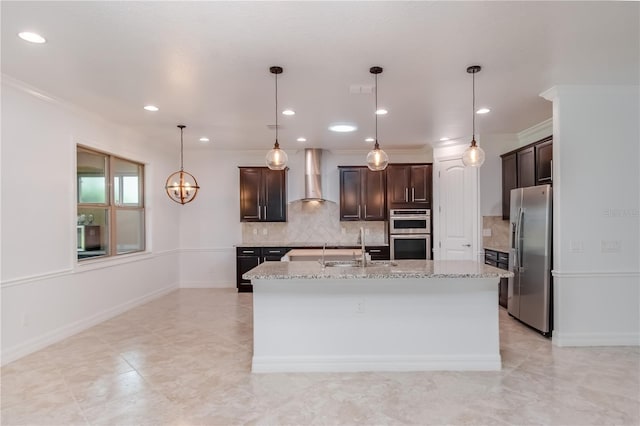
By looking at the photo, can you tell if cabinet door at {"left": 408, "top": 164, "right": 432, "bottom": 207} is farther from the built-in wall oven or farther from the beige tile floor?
the beige tile floor

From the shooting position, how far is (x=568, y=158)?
12.2ft

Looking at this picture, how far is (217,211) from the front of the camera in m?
7.07

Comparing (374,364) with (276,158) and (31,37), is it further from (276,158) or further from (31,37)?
(31,37)

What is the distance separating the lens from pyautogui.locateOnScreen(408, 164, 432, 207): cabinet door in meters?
6.37

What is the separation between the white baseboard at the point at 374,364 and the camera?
3159 mm

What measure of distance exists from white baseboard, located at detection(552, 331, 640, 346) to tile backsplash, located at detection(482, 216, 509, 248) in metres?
2.15

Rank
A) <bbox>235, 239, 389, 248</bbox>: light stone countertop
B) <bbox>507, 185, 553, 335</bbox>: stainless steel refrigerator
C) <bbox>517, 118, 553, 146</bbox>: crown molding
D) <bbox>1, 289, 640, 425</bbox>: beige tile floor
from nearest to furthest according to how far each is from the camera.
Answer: <bbox>1, 289, 640, 425</bbox>: beige tile floor, <bbox>507, 185, 553, 335</bbox>: stainless steel refrigerator, <bbox>517, 118, 553, 146</bbox>: crown molding, <bbox>235, 239, 389, 248</bbox>: light stone countertop

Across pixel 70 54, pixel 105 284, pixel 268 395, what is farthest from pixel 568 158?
pixel 105 284

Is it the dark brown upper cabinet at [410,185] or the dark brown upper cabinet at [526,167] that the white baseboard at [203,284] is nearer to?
the dark brown upper cabinet at [410,185]

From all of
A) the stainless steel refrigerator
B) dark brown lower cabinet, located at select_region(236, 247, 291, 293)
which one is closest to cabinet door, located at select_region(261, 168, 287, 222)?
dark brown lower cabinet, located at select_region(236, 247, 291, 293)

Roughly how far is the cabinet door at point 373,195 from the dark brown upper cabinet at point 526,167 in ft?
6.60

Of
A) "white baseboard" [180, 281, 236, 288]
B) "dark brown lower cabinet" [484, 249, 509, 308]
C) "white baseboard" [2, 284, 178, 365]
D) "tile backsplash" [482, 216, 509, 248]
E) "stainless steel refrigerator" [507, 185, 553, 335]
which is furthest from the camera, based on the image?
A: "white baseboard" [180, 281, 236, 288]

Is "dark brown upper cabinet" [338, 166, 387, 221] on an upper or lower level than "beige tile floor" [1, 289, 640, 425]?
upper

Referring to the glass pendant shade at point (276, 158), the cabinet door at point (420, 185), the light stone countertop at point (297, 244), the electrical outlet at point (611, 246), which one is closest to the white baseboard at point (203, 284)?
the light stone countertop at point (297, 244)
